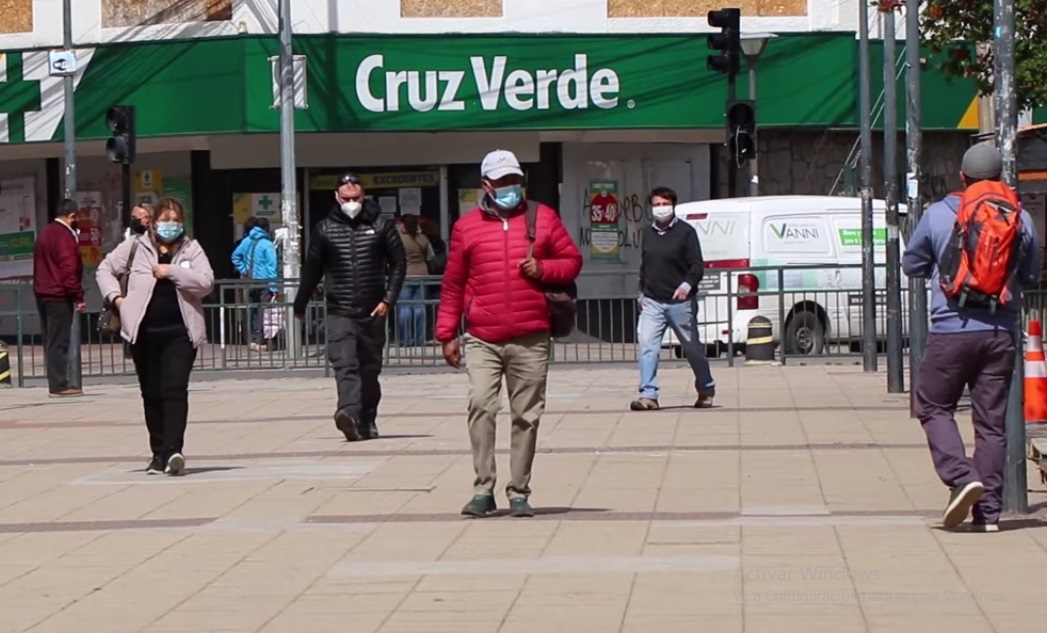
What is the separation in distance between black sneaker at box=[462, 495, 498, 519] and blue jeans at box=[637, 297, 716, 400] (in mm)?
5749

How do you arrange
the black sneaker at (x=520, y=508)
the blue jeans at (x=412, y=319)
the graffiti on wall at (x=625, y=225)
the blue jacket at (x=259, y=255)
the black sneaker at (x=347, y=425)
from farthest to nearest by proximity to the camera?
the graffiti on wall at (x=625, y=225)
the blue jacket at (x=259, y=255)
the blue jeans at (x=412, y=319)
the black sneaker at (x=347, y=425)
the black sneaker at (x=520, y=508)

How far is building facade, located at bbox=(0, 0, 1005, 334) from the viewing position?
26781mm

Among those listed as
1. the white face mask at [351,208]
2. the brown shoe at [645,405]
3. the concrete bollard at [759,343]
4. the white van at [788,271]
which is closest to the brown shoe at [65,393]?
the white van at [788,271]

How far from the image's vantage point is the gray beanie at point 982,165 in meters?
8.98

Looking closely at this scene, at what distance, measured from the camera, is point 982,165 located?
354 inches

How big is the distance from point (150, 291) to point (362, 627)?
5.12 m

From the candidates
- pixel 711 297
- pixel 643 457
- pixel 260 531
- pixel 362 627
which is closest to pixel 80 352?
pixel 711 297

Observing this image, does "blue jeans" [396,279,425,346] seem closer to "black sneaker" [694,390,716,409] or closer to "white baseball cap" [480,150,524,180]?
"black sneaker" [694,390,716,409]

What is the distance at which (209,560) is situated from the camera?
8703mm

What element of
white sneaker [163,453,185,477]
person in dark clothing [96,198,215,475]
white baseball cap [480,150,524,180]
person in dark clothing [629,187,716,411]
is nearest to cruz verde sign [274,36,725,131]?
person in dark clothing [629,187,716,411]

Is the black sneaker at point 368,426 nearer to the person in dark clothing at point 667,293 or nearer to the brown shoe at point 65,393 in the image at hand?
the person in dark clothing at point 667,293

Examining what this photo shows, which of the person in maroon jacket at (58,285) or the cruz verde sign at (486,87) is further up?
the cruz verde sign at (486,87)

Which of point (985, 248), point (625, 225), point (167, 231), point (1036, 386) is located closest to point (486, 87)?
point (625, 225)

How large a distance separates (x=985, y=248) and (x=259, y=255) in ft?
58.2
